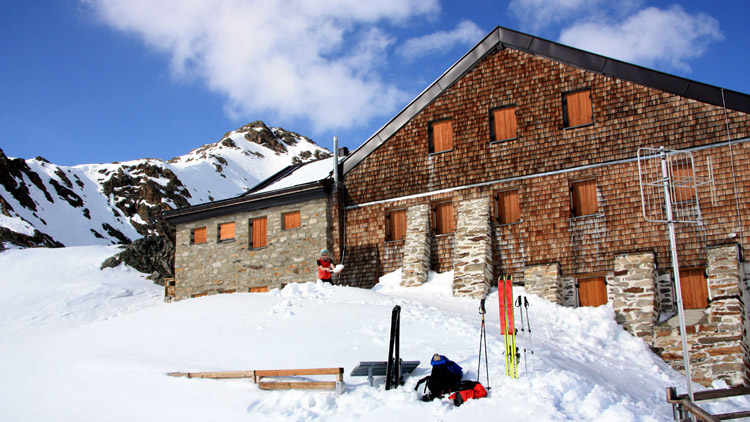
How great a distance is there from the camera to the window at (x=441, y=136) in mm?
19031

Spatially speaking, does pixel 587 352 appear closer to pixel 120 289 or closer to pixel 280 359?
pixel 280 359

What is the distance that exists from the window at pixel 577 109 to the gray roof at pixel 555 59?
0.78 m

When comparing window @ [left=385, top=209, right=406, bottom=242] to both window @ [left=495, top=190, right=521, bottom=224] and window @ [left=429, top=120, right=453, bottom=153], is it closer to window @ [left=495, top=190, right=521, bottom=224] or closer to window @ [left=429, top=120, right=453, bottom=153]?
window @ [left=429, top=120, right=453, bottom=153]

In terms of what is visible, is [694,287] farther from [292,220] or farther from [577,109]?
[292,220]

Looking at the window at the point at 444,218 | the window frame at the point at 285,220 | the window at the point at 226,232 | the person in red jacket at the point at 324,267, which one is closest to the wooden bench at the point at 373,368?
the person in red jacket at the point at 324,267

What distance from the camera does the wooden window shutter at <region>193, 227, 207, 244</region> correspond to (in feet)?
75.8

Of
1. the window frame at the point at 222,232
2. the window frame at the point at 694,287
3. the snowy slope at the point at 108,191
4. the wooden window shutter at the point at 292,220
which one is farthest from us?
the snowy slope at the point at 108,191

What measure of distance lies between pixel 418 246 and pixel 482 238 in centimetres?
199

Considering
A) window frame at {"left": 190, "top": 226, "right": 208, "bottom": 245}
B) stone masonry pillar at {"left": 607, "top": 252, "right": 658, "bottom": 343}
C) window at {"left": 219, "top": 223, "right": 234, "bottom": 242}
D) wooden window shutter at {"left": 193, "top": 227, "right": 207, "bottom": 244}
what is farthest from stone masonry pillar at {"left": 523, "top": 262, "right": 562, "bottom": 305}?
wooden window shutter at {"left": 193, "top": 227, "right": 207, "bottom": 244}

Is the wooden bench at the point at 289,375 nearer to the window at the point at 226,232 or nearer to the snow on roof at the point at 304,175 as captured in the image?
the window at the point at 226,232

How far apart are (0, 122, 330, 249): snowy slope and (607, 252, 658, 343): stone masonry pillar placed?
36.0m

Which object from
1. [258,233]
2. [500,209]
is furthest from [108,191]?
[500,209]

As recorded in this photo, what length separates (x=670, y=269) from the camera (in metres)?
15.1

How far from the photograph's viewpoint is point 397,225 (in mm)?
19484
